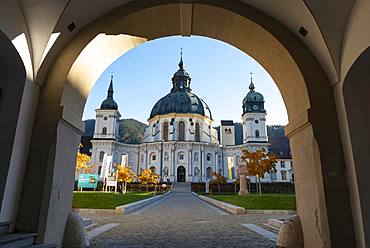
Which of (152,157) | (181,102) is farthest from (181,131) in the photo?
(152,157)

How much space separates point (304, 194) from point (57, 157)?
14.9 feet

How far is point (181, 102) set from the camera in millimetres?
63562

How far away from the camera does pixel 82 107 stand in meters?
5.83

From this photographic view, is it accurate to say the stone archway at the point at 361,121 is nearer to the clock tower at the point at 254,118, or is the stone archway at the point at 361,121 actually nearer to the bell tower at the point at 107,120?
the clock tower at the point at 254,118

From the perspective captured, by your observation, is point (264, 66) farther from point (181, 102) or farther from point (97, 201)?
point (181, 102)

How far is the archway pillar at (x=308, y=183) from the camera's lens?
165 inches

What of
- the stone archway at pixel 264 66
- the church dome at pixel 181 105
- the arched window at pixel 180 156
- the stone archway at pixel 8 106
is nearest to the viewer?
the stone archway at pixel 8 106

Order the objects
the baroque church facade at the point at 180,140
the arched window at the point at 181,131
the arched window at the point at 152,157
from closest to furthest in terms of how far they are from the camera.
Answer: the baroque church facade at the point at 180,140
the arched window at the point at 152,157
the arched window at the point at 181,131

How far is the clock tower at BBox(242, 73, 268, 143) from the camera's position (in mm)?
63281

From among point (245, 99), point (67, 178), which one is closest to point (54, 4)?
point (67, 178)

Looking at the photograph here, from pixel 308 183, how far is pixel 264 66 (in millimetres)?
2845

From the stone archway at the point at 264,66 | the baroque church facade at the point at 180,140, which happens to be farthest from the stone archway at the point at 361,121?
the baroque church facade at the point at 180,140

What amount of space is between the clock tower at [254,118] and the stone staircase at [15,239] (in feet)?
202

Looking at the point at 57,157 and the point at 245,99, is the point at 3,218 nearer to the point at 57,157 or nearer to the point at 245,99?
the point at 57,157
